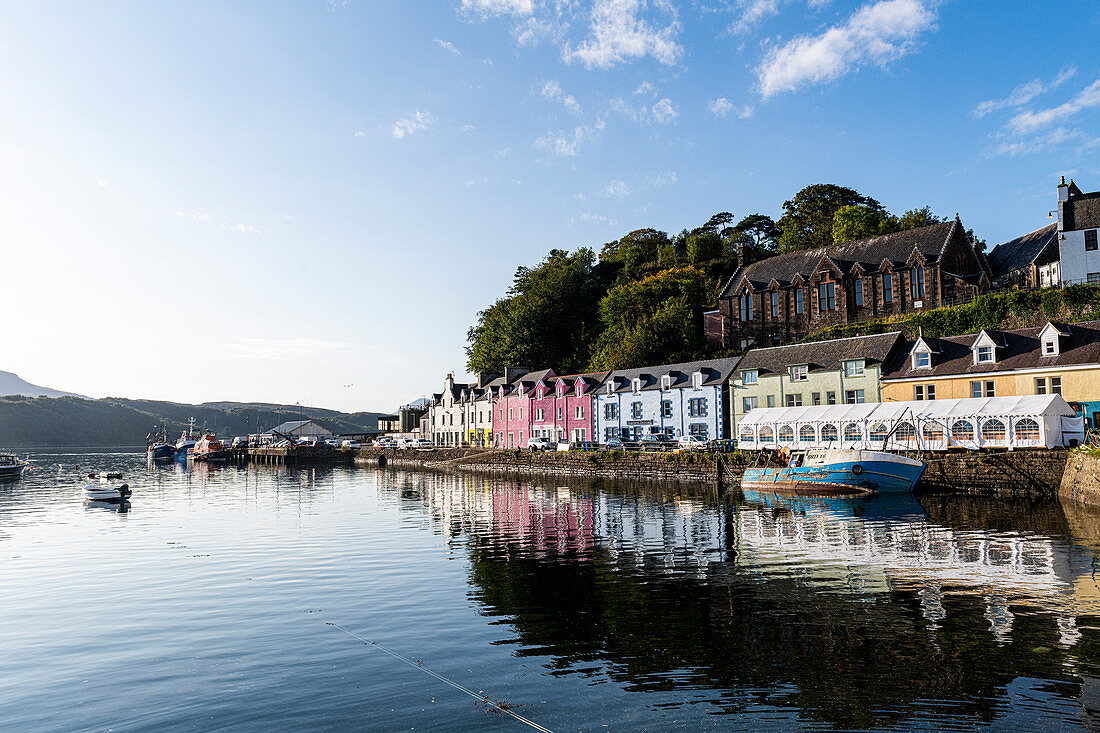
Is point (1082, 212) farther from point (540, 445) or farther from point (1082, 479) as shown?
point (540, 445)

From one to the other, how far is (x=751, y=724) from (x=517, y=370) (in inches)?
3639

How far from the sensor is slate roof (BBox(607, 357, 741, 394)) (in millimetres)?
69625

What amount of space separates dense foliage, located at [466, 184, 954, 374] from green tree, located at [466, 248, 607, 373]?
0.57 feet

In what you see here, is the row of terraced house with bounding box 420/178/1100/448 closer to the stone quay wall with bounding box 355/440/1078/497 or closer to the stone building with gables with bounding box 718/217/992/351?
the stone building with gables with bounding box 718/217/992/351

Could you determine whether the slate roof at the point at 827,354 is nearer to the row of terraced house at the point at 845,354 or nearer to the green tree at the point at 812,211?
the row of terraced house at the point at 845,354

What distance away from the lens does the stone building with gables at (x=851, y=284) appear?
69.0 m

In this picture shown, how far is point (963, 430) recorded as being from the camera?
4625 centimetres

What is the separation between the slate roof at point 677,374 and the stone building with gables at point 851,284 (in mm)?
13441

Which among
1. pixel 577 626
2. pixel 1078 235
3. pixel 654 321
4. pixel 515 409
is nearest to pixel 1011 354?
pixel 1078 235

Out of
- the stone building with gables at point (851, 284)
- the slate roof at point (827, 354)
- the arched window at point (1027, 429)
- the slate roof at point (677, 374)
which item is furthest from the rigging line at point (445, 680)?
the stone building with gables at point (851, 284)

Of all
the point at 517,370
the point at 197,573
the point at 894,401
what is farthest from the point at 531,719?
the point at 517,370

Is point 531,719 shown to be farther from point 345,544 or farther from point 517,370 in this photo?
point 517,370

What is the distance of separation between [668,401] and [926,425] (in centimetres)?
2850

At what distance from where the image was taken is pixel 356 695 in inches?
490
